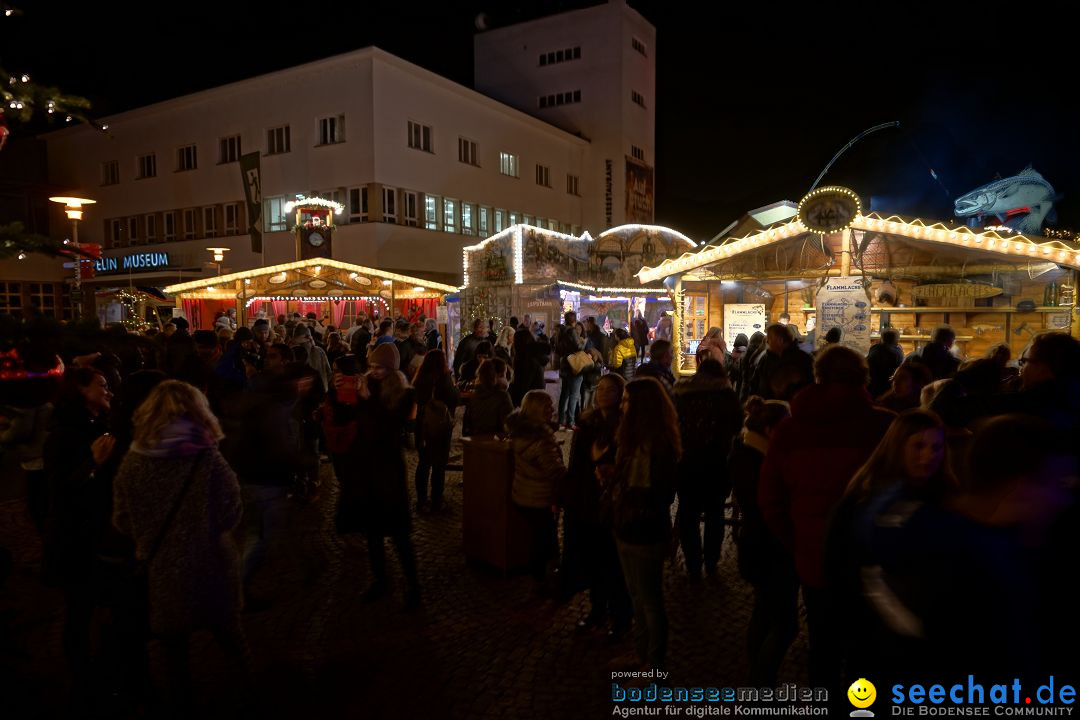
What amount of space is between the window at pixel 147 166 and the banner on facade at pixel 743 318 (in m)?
28.3

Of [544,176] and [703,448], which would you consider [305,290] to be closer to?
[544,176]

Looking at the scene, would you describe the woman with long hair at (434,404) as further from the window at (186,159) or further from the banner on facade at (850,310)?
the window at (186,159)

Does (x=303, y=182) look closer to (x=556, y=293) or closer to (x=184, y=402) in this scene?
(x=556, y=293)

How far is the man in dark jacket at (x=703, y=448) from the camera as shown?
4.76m

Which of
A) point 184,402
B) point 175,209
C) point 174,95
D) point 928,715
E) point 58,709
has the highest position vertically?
point 174,95

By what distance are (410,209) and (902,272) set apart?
63.4 feet

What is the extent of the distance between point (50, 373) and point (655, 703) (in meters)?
4.35

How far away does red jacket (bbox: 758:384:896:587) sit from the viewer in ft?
9.14

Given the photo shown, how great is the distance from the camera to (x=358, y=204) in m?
25.8

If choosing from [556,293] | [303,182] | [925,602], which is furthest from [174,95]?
[925,602]

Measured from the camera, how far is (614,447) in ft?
12.6

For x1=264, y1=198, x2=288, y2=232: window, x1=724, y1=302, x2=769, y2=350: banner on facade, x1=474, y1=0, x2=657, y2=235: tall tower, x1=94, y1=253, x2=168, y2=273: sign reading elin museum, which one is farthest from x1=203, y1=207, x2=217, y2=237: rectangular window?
x1=724, y1=302, x2=769, y2=350: banner on facade

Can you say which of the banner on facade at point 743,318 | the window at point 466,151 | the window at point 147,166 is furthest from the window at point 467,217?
the banner on facade at point 743,318

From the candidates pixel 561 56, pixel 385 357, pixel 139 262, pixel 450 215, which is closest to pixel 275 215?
pixel 450 215
